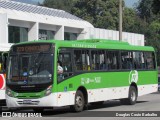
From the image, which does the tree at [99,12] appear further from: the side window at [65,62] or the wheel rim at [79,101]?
the side window at [65,62]

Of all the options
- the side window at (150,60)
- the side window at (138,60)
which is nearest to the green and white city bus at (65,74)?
the side window at (138,60)

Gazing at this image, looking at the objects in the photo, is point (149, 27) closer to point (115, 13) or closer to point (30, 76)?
point (115, 13)

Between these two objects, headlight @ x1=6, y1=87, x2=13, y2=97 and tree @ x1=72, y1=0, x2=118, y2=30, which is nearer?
headlight @ x1=6, y1=87, x2=13, y2=97

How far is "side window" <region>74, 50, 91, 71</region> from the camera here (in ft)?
65.7

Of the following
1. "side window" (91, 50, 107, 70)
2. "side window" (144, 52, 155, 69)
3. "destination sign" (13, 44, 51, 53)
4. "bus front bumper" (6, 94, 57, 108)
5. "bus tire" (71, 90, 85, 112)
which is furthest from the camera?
"side window" (144, 52, 155, 69)

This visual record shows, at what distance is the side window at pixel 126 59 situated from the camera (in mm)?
23781

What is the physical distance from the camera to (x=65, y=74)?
19.0 meters

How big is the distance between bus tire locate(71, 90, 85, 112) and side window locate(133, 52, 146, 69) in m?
5.59

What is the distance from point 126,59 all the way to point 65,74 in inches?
229

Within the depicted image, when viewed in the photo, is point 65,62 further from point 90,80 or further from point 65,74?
point 90,80

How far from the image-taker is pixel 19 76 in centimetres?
1894

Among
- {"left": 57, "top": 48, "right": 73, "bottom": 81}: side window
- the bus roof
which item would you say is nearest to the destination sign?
the bus roof

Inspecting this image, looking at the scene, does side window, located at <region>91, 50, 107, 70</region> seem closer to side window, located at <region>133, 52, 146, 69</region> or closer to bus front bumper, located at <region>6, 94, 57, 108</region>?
side window, located at <region>133, 52, 146, 69</region>

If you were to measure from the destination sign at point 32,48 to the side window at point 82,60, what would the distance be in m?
1.58
